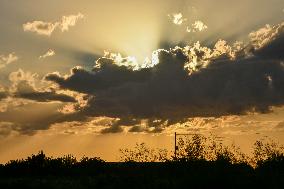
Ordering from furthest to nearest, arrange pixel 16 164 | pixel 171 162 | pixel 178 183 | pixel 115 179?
pixel 16 164
pixel 171 162
pixel 115 179
pixel 178 183

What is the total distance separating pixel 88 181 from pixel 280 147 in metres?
33.9

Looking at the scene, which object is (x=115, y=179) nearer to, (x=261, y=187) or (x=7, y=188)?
(x=7, y=188)

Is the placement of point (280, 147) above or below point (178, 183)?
above

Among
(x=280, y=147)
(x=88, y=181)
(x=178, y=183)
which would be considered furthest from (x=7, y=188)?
(x=280, y=147)

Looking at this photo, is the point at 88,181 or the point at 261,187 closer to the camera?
the point at 261,187

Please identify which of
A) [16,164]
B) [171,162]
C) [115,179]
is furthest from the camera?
[16,164]

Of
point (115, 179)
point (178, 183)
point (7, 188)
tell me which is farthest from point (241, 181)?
point (7, 188)

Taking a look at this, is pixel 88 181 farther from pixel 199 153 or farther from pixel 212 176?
pixel 199 153

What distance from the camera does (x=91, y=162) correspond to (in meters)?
71.4

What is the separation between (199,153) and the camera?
7156cm

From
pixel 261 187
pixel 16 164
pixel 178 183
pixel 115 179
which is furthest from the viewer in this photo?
pixel 16 164

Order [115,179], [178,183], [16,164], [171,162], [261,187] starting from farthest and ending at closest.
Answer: [16,164] < [171,162] < [115,179] < [178,183] < [261,187]

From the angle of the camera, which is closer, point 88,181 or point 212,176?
point 212,176

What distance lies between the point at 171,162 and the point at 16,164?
20808 mm
